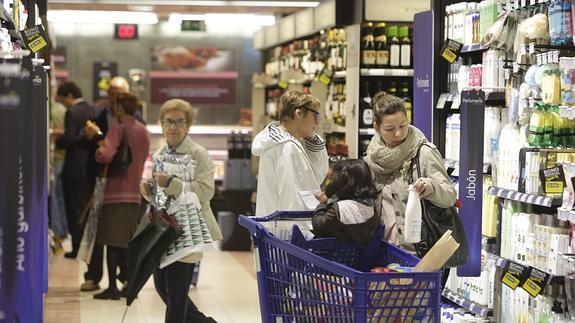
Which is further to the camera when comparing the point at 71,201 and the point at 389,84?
the point at 71,201

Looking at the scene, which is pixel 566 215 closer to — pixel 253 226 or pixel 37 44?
pixel 253 226

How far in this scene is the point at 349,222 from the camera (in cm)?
420

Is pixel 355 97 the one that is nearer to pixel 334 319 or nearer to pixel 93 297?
pixel 93 297

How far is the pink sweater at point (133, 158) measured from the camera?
8.66 m

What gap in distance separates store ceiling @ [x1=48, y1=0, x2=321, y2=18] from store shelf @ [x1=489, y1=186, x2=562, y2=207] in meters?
5.06

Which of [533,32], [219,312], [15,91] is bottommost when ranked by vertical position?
[219,312]

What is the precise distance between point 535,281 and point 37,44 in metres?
3.00

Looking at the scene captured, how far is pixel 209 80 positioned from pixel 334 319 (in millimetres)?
14550

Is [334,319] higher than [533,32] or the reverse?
the reverse

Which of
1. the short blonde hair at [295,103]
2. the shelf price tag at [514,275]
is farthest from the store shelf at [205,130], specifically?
the short blonde hair at [295,103]

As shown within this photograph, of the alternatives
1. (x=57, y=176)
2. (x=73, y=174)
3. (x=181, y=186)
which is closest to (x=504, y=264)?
(x=181, y=186)

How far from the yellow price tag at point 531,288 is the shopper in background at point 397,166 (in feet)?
3.78

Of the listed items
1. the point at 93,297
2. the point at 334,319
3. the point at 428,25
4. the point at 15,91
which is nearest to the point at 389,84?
the point at 428,25

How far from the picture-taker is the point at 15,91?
306cm
